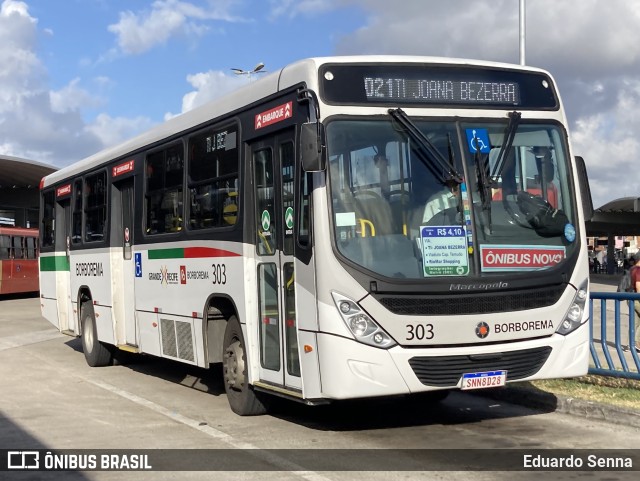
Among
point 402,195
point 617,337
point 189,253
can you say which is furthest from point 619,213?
point 402,195

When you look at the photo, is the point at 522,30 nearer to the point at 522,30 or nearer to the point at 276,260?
the point at 522,30

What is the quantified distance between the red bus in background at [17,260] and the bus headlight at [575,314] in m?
31.4

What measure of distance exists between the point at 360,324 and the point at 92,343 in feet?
26.5

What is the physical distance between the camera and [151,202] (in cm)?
1151

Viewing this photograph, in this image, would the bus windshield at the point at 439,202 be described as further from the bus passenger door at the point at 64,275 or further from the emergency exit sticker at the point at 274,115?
the bus passenger door at the point at 64,275

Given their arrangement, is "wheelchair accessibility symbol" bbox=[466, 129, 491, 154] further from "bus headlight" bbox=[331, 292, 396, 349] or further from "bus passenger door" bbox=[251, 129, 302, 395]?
"bus headlight" bbox=[331, 292, 396, 349]

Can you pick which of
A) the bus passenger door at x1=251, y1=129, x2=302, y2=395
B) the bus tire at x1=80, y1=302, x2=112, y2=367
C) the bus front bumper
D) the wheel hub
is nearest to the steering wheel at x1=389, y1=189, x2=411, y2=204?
the bus passenger door at x1=251, y1=129, x2=302, y2=395

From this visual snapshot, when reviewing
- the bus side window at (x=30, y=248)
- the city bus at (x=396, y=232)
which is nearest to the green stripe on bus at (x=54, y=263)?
the city bus at (x=396, y=232)

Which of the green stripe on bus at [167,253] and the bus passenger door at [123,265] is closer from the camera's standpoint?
the green stripe on bus at [167,253]

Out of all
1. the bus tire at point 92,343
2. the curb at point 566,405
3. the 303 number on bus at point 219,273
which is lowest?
the curb at point 566,405

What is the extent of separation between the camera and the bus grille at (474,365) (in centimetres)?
741

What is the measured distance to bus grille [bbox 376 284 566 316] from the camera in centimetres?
735

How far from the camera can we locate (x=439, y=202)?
7.61 metres

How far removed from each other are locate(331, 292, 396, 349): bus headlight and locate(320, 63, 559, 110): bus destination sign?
1.79 metres
